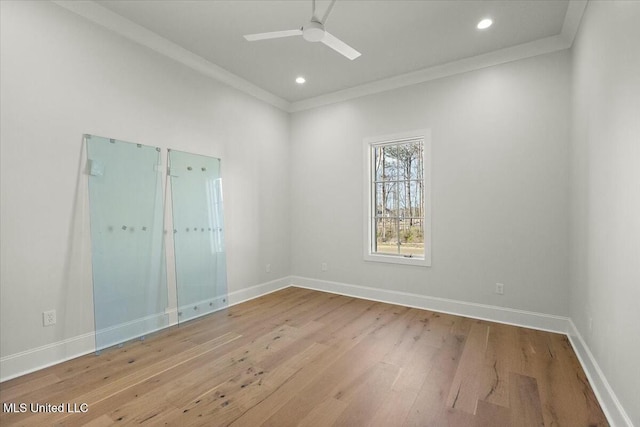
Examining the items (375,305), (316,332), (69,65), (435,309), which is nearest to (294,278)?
(375,305)

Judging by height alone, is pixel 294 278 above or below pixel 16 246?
below

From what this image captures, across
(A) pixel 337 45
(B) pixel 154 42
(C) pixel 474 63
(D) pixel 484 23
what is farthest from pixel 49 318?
(C) pixel 474 63

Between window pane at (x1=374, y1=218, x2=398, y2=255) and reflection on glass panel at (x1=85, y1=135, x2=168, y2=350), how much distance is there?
2.77m

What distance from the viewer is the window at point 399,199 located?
153 inches

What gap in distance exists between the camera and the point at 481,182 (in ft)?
11.4

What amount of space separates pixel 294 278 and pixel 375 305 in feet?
5.06

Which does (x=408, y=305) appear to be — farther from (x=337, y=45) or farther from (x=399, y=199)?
(x=337, y=45)

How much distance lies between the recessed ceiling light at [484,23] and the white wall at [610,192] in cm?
72

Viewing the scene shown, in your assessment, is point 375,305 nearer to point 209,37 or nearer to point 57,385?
point 57,385

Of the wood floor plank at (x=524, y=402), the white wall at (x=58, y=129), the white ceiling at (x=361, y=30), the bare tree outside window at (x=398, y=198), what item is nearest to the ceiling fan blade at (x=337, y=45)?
the white ceiling at (x=361, y=30)

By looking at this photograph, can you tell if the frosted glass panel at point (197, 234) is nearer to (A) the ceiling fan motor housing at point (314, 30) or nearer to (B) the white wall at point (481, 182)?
(B) the white wall at point (481, 182)

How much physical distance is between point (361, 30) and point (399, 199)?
2.13 meters

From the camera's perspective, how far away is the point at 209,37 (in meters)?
3.09

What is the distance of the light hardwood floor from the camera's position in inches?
71.5
